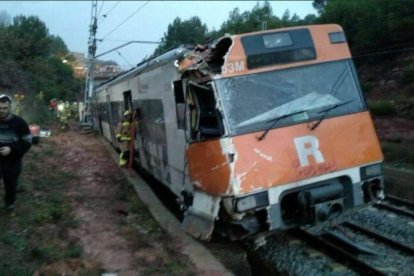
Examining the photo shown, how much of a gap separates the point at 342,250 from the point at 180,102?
3078mm

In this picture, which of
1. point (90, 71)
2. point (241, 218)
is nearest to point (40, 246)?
point (241, 218)

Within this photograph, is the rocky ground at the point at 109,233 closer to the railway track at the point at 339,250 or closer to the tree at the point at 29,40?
the railway track at the point at 339,250

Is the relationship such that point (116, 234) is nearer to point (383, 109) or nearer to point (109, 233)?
point (109, 233)

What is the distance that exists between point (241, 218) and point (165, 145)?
10.5ft

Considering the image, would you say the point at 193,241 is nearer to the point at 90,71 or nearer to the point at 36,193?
the point at 36,193

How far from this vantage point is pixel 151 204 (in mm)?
9438

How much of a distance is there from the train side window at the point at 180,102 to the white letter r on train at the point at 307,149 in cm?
181

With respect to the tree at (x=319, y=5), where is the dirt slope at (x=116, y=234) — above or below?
below

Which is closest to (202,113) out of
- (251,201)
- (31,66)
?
(251,201)

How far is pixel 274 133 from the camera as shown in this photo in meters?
6.12

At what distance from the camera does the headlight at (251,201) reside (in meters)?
5.84

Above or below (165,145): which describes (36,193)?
below

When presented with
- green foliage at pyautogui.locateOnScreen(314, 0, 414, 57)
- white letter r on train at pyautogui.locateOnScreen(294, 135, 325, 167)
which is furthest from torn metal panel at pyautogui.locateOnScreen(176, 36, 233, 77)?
green foliage at pyautogui.locateOnScreen(314, 0, 414, 57)

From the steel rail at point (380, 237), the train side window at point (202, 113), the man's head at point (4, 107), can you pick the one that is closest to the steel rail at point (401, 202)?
the steel rail at point (380, 237)
